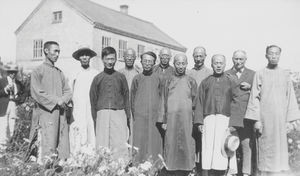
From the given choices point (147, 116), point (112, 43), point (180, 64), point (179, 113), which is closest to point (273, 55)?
point (180, 64)

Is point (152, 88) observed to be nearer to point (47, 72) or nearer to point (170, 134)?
point (170, 134)

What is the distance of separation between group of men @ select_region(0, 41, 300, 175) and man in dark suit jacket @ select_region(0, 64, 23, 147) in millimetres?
134

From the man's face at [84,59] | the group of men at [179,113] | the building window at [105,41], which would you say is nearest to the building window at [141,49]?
the building window at [105,41]

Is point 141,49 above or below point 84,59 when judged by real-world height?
above

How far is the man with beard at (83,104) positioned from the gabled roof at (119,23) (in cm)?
1932

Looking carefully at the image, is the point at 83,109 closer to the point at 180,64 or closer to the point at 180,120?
the point at 180,120

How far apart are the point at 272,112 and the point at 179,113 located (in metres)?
1.53

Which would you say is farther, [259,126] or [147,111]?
[147,111]

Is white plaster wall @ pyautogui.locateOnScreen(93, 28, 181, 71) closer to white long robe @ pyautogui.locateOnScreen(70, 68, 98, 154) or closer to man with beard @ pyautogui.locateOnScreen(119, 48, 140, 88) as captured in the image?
man with beard @ pyautogui.locateOnScreen(119, 48, 140, 88)

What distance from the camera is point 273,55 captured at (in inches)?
231

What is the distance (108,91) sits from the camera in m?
6.21

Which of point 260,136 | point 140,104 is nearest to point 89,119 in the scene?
point 140,104

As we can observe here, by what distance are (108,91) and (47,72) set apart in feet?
3.53

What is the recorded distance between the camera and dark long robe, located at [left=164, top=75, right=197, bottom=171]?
6086 mm
